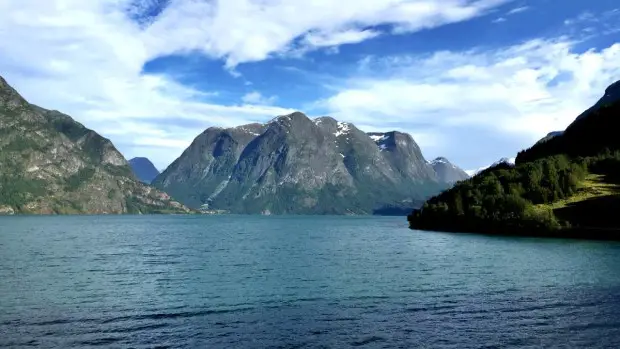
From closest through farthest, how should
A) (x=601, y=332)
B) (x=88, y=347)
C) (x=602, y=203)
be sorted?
(x=88, y=347) < (x=601, y=332) < (x=602, y=203)

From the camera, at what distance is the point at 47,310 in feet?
188

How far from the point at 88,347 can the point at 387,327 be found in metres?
27.1

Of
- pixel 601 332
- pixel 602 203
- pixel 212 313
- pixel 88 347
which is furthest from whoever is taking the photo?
pixel 602 203

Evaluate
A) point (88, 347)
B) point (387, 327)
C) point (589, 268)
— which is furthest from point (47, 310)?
point (589, 268)

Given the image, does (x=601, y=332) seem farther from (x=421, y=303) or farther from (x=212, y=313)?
(x=212, y=313)

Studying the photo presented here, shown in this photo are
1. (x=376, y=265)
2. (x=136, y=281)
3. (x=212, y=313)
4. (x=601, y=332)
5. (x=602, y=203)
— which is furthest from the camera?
(x=602, y=203)

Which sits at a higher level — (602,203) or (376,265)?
(602,203)

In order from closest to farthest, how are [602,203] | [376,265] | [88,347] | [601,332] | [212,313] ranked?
[88,347]
[601,332]
[212,313]
[376,265]
[602,203]

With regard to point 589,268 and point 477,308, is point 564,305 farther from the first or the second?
point 589,268

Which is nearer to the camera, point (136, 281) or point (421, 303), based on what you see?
point (421, 303)

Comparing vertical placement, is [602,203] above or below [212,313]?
above

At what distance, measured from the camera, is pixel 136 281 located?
8038cm

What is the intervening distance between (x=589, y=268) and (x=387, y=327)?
211 ft

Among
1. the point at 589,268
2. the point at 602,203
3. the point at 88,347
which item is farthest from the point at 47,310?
the point at 602,203
